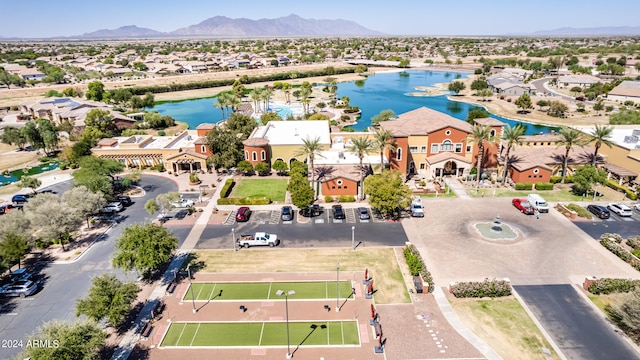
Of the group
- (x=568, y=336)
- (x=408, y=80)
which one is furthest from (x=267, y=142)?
(x=408, y=80)

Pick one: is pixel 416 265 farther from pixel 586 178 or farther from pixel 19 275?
pixel 19 275

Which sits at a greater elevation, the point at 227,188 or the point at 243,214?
the point at 227,188

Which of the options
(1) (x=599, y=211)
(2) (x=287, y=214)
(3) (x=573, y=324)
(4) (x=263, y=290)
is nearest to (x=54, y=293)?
(4) (x=263, y=290)

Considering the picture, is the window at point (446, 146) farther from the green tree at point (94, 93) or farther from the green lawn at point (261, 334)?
the green tree at point (94, 93)

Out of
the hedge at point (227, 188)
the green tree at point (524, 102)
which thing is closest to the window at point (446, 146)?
the hedge at point (227, 188)

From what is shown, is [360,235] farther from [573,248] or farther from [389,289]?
[573,248]

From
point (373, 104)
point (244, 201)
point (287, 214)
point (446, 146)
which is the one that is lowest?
point (287, 214)
